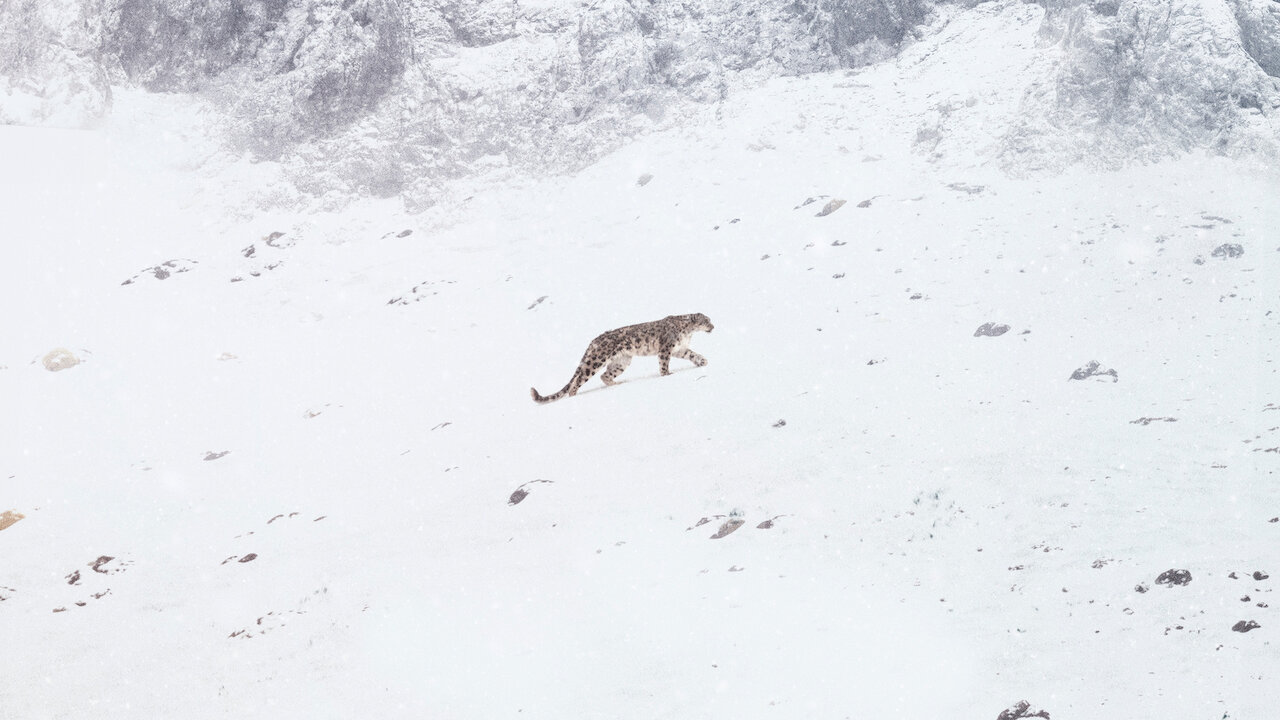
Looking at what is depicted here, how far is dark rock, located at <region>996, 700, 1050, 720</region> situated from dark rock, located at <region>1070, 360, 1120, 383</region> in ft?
26.5

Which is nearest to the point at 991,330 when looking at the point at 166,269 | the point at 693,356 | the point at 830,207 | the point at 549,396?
the point at 693,356

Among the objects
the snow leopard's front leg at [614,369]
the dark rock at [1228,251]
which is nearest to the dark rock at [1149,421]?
the snow leopard's front leg at [614,369]

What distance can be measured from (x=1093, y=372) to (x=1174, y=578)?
21.1ft

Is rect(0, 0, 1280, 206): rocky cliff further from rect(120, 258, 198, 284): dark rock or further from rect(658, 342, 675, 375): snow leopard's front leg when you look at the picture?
rect(658, 342, 675, 375): snow leopard's front leg

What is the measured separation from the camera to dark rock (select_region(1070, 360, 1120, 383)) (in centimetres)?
1265

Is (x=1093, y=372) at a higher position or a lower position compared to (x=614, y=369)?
higher

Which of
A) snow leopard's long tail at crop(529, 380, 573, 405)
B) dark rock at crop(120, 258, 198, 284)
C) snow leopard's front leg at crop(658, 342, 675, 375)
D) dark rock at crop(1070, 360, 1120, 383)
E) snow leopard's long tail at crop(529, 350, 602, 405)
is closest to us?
dark rock at crop(1070, 360, 1120, 383)

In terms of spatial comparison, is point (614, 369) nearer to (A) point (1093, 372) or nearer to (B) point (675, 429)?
(B) point (675, 429)

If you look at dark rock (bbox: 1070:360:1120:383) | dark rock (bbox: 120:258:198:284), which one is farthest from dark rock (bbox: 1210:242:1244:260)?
dark rock (bbox: 120:258:198:284)

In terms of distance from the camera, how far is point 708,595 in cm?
812

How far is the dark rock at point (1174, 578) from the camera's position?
6953mm

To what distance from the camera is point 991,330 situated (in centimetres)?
1543

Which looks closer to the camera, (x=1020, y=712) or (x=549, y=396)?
(x=1020, y=712)

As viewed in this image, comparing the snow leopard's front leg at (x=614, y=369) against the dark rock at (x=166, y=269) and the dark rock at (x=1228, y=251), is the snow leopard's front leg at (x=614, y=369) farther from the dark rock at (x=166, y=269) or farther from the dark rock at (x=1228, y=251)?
the dark rock at (x=166, y=269)
